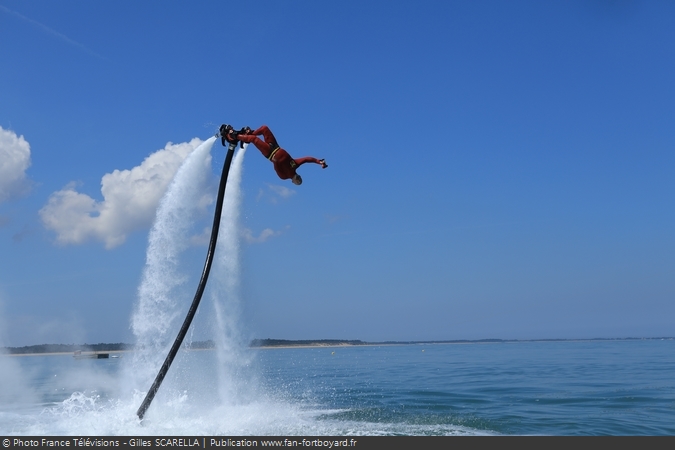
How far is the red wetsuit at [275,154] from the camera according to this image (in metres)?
15.5

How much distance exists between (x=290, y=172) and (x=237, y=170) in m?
3.67

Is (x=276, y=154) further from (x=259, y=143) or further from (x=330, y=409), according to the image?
(x=330, y=409)

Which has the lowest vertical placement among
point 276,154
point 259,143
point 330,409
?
point 330,409

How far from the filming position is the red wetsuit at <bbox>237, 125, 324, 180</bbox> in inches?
609

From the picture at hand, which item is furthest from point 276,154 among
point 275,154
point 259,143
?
point 259,143

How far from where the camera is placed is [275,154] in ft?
50.6

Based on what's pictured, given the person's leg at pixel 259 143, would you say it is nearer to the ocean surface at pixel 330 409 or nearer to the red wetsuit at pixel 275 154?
the red wetsuit at pixel 275 154
